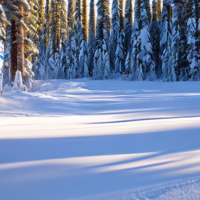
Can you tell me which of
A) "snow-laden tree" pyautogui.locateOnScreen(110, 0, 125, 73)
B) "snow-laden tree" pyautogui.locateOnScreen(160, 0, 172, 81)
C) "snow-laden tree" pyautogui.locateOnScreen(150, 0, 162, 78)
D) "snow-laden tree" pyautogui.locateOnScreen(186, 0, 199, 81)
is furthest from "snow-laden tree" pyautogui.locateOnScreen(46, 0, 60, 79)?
"snow-laden tree" pyautogui.locateOnScreen(186, 0, 199, 81)

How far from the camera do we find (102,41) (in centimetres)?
2250

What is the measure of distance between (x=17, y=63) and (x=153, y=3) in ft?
74.2

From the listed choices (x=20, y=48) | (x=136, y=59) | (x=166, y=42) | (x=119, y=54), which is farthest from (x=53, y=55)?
(x=20, y=48)

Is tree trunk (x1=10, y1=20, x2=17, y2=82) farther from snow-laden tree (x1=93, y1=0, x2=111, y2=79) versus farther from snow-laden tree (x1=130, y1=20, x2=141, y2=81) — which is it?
snow-laden tree (x1=93, y1=0, x2=111, y2=79)

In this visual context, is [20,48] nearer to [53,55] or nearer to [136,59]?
[136,59]

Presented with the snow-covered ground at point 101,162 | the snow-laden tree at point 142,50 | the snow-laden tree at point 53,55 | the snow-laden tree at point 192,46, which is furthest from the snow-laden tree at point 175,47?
the snow-laden tree at point 53,55

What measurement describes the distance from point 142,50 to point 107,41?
6.40m

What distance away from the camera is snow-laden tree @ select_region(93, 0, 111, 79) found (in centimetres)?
2197

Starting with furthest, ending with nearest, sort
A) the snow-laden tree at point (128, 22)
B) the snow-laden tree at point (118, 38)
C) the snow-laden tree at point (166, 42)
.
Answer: the snow-laden tree at point (128, 22)
the snow-laden tree at point (118, 38)
the snow-laden tree at point (166, 42)

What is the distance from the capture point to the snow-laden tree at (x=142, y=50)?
17688 mm

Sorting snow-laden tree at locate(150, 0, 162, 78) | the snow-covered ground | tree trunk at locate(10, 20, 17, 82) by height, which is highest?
snow-laden tree at locate(150, 0, 162, 78)

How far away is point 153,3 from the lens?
2739 cm

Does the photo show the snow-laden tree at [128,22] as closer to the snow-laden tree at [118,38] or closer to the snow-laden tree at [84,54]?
the snow-laden tree at [118,38]

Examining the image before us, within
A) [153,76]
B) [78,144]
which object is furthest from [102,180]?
[153,76]
